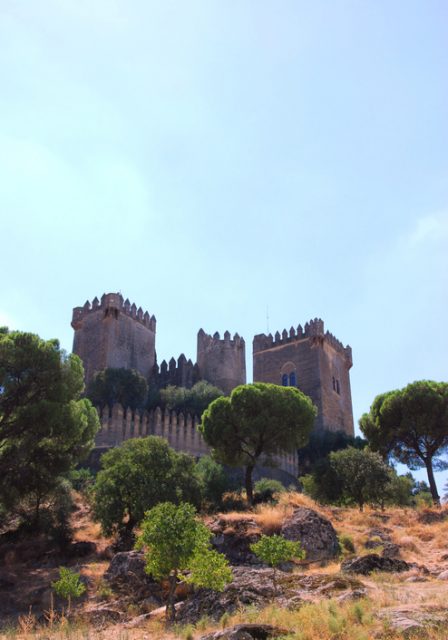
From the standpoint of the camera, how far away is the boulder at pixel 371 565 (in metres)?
10.9

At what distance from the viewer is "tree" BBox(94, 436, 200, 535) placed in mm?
17109

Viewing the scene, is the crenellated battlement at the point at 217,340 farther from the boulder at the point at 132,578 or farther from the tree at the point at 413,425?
the boulder at the point at 132,578

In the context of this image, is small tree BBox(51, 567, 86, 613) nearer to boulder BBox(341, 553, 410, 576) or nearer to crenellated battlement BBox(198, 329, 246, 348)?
boulder BBox(341, 553, 410, 576)

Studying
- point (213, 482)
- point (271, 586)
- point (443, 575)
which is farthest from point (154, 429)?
point (271, 586)

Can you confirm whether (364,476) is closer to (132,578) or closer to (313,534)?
(313,534)

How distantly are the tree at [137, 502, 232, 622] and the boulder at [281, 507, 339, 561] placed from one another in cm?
346

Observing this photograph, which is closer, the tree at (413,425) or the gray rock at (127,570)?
the gray rock at (127,570)

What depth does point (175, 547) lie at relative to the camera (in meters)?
10.5

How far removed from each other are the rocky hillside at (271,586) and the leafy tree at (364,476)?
6.24m

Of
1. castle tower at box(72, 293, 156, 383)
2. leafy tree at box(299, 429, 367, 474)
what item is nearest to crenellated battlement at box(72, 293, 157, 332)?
castle tower at box(72, 293, 156, 383)

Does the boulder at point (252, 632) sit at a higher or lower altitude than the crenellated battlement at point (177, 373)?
lower

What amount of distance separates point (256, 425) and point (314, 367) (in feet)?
83.7

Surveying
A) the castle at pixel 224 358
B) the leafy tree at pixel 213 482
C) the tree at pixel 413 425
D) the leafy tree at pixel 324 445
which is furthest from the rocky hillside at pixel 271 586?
the leafy tree at pixel 324 445

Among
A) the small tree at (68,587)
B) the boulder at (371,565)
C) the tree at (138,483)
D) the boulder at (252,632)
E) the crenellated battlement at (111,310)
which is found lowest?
the boulder at (252,632)
